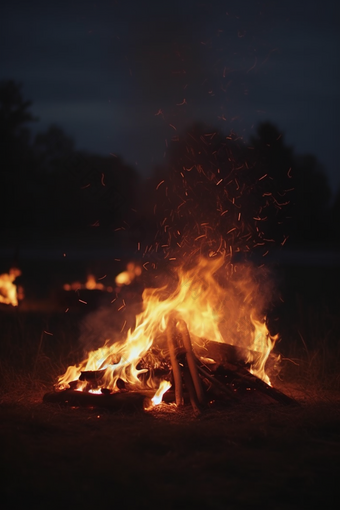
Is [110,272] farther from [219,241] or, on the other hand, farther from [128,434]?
[128,434]

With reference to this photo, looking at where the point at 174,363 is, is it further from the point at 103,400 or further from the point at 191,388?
the point at 103,400

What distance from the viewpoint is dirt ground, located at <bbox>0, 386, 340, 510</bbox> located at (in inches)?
150

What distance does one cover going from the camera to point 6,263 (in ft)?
81.6

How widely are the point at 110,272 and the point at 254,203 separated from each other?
23.0ft

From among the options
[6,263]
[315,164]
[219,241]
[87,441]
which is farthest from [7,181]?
[315,164]

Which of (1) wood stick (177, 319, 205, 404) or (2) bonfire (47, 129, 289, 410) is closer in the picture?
(1) wood stick (177, 319, 205, 404)

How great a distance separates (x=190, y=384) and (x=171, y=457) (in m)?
1.58

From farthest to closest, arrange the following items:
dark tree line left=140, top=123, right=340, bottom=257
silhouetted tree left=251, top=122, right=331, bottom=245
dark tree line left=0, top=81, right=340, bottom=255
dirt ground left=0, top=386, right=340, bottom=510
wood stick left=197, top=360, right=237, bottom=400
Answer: silhouetted tree left=251, top=122, right=331, bottom=245 → dark tree line left=0, top=81, right=340, bottom=255 → dark tree line left=140, top=123, right=340, bottom=257 → wood stick left=197, top=360, right=237, bottom=400 → dirt ground left=0, top=386, right=340, bottom=510

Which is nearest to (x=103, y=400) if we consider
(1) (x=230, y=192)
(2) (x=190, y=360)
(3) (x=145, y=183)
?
(2) (x=190, y=360)

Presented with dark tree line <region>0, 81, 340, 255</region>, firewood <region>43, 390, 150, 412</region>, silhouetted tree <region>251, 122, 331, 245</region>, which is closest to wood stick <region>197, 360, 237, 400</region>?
firewood <region>43, 390, 150, 412</region>

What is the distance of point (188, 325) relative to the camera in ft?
23.0

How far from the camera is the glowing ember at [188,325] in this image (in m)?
6.41

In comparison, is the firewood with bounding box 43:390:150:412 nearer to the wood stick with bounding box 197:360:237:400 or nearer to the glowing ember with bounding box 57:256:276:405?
the glowing ember with bounding box 57:256:276:405

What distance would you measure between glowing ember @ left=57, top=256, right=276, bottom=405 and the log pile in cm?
7
